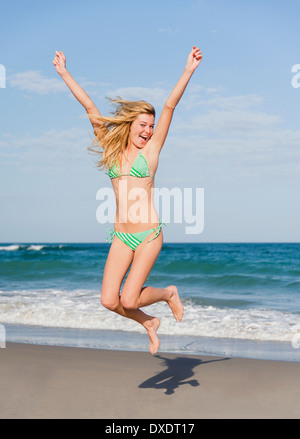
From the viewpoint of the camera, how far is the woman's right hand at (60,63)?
5262 mm

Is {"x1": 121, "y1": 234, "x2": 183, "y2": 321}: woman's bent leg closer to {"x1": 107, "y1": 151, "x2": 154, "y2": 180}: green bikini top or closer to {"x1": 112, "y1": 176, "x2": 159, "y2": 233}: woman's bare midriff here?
{"x1": 112, "y1": 176, "x2": 159, "y2": 233}: woman's bare midriff

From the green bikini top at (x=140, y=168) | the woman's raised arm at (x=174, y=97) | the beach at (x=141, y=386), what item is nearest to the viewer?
the beach at (x=141, y=386)

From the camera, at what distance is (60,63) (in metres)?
5.29

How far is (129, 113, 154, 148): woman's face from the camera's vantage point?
484 cm

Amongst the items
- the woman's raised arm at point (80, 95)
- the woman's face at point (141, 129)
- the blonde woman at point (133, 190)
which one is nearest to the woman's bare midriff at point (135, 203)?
the blonde woman at point (133, 190)

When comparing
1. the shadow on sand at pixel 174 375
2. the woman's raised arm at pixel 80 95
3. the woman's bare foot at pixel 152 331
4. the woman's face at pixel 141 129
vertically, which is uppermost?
the woman's raised arm at pixel 80 95

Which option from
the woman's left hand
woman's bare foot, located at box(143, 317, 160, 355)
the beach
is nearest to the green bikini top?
the woman's left hand

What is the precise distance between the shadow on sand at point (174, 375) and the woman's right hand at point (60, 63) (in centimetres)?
320

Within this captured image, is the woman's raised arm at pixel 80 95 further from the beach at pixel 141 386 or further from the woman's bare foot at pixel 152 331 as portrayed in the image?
the beach at pixel 141 386

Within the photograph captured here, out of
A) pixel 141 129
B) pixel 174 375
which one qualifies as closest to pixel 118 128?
pixel 141 129

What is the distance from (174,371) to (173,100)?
9.88 feet

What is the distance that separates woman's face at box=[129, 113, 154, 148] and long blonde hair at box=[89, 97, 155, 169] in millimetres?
40
